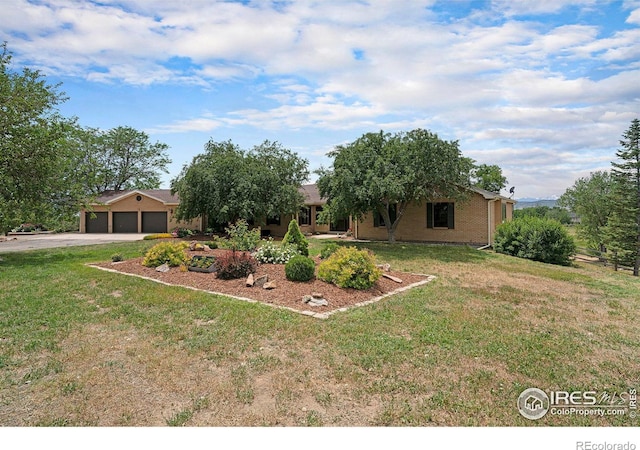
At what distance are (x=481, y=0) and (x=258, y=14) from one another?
4422 millimetres

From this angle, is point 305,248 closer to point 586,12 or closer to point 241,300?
point 241,300

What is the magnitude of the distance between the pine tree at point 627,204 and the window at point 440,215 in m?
9.03

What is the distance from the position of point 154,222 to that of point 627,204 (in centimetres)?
3180

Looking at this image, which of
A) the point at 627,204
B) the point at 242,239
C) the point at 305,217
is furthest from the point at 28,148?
the point at 627,204

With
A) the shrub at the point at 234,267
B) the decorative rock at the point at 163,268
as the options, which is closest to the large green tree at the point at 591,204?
the shrub at the point at 234,267

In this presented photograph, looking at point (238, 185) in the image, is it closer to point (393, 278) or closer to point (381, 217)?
point (381, 217)

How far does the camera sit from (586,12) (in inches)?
277

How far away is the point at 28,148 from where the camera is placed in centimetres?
1293

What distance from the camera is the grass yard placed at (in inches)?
125

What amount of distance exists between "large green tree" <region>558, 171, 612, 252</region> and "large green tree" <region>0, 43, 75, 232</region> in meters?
37.8

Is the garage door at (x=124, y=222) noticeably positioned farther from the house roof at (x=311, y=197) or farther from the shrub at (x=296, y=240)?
the shrub at (x=296, y=240)

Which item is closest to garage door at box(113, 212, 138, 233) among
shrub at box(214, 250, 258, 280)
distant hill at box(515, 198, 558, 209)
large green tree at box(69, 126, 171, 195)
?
large green tree at box(69, 126, 171, 195)

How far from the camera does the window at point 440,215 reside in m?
18.6
